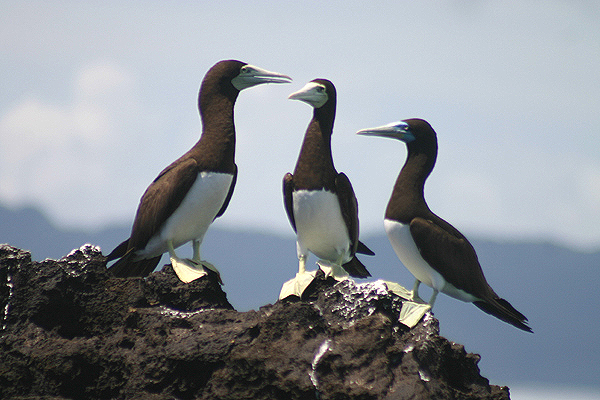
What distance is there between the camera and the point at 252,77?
4922mm

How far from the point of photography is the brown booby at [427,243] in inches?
177

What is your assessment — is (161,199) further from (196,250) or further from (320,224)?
(320,224)

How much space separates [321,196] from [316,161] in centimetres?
27

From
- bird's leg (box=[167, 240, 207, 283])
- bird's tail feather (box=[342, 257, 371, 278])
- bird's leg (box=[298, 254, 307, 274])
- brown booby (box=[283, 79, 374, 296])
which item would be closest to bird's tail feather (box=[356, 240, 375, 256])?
bird's tail feather (box=[342, 257, 371, 278])

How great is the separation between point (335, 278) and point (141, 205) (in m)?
1.65

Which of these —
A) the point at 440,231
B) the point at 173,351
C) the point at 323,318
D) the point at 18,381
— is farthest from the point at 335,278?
the point at 18,381

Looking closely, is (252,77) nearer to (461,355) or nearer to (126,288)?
(126,288)

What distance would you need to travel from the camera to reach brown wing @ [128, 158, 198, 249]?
459 cm

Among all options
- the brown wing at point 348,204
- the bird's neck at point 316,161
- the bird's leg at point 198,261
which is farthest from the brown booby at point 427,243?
the bird's leg at point 198,261

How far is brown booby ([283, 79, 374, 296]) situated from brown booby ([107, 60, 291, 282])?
0.39 metres

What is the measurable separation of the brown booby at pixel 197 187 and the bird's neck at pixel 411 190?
1.20m

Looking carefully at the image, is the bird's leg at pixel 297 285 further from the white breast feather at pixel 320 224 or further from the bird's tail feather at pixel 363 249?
the bird's tail feather at pixel 363 249

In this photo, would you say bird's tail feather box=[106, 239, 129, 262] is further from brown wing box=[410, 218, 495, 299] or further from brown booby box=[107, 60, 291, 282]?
brown wing box=[410, 218, 495, 299]

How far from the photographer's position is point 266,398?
11.2ft
